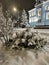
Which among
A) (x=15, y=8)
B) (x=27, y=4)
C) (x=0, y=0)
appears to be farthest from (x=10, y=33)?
(x=0, y=0)

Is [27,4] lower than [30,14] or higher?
higher

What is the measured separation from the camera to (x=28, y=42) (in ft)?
3.31

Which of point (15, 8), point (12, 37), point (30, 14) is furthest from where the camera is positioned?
point (15, 8)

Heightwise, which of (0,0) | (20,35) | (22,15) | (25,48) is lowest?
(25,48)

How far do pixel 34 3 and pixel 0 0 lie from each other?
0.71m

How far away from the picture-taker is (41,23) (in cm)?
180

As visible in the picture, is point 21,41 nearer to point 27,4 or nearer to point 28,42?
point 28,42

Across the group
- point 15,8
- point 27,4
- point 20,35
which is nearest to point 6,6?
point 15,8

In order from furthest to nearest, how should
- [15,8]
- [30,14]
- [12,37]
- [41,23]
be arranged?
1. [15,8]
2. [30,14]
3. [41,23]
4. [12,37]

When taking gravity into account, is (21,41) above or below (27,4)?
below

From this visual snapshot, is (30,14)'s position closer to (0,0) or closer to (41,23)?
(41,23)

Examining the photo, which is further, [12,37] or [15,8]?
[15,8]

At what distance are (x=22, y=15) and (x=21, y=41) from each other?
1.02m

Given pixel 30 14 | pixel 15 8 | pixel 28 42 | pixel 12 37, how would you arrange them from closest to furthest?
pixel 28 42 < pixel 12 37 < pixel 30 14 < pixel 15 8
